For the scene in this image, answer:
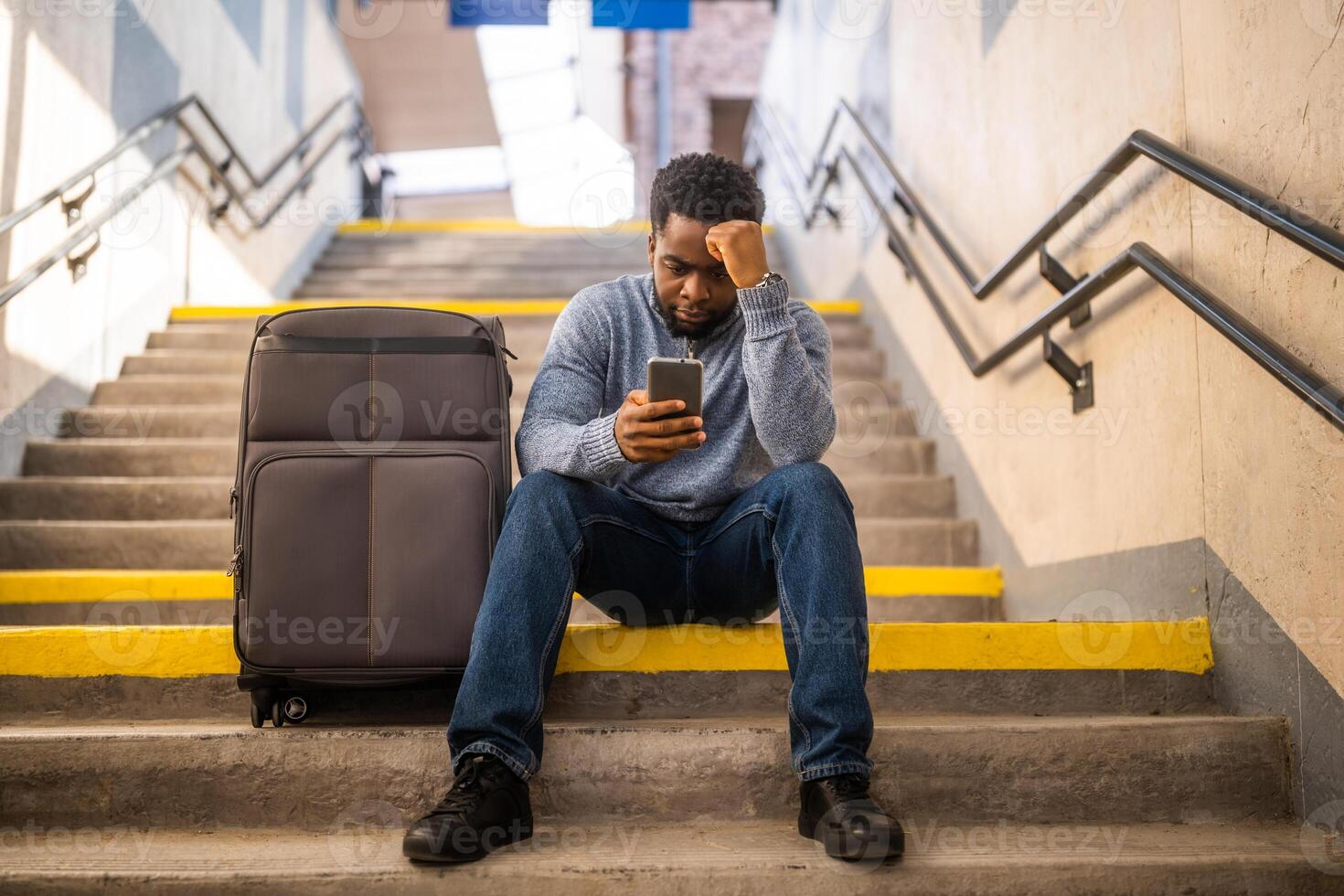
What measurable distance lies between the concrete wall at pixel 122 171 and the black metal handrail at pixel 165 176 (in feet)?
0.13

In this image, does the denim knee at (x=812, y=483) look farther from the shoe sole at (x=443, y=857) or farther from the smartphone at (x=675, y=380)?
the shoe sole at (x=443, y=857)

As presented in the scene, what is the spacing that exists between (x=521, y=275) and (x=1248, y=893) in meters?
4.39

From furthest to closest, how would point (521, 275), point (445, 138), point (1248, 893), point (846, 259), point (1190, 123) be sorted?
point (445, 138) → point (521, 275) → point (846, 259) → point (1190, 123) → point (1248, 893)

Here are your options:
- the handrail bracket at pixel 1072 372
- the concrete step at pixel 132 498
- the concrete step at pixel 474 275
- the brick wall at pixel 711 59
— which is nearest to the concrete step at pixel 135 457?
the concrete step at pixel 132 498

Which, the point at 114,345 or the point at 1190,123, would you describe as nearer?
the point at 1190,123

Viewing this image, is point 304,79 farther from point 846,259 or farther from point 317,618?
point 317,618

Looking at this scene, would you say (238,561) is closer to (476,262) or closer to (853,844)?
(853,844)

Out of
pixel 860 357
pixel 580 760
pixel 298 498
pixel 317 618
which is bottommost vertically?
pixel 580 760

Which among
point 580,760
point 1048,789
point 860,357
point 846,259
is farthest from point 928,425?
point 580,760

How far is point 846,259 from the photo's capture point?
4562mm

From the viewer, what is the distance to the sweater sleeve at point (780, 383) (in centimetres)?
168

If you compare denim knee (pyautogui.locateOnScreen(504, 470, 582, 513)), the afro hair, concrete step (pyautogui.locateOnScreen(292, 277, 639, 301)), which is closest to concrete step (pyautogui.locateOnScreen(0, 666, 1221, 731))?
denim knee (pyautogui.locateOnScreen(504, 470, 582, 513))

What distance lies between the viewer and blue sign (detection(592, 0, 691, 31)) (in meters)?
8.51

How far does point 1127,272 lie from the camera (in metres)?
2.06
